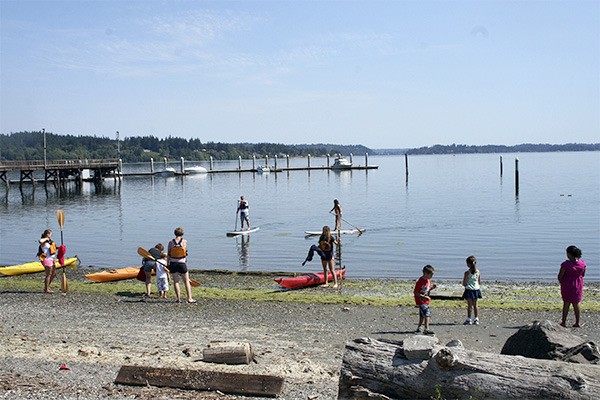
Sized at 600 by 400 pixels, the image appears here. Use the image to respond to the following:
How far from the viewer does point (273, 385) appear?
9430 mm

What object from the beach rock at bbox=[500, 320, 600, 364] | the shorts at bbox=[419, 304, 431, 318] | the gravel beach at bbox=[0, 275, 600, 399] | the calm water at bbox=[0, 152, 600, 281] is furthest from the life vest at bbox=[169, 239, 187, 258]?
the calm water at bbox=[0, 152, 600, 281]

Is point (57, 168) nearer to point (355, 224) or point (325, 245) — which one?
point (355, 224)

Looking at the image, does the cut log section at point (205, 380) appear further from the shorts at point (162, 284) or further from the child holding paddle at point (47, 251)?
the child holding paddle at point (47, 251)

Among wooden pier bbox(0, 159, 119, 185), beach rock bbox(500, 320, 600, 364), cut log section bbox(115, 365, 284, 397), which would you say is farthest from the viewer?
wooden pier bbox(0, 159, 119, 185)

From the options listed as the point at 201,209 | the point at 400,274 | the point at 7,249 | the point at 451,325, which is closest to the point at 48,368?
the point at 451,325

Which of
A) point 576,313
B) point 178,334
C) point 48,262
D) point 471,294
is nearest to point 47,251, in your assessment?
point 48,262

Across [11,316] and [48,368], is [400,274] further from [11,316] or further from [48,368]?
[48,368]

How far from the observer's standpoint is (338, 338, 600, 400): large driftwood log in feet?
24.8

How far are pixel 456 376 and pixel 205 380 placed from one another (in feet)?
11.7

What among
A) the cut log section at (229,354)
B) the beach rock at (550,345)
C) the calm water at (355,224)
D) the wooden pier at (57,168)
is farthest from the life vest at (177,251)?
the wooden pier at (57,168)

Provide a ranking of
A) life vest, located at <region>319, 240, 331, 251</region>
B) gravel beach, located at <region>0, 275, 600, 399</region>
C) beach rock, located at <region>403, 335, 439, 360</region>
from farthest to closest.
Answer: life vest, located at <region>319, 240, 331, 251</region>
gravel beach, located at <region>0, 275, 600, 399</region>
beach rock, located at <region>403, 335, 439, 360</region>

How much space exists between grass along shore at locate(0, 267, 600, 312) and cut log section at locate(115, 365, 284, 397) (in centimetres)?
757

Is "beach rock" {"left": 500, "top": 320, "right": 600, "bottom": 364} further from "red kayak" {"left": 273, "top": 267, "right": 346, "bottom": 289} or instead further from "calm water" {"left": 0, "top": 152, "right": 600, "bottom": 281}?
"calm water" {"left": 0, "top": 152, "right": 600, "bottom": 281}

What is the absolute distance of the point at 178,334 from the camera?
1347cm
